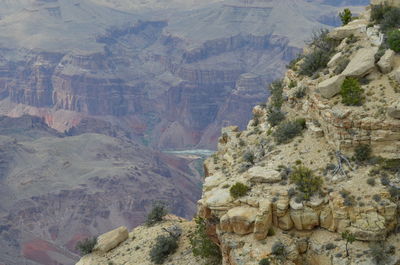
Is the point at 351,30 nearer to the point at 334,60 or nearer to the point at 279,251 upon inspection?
the point at 334,60

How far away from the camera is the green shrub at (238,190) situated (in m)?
30.1

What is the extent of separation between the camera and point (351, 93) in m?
30.7

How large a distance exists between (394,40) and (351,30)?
7.01m

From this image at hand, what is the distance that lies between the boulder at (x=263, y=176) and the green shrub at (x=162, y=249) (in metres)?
10.7

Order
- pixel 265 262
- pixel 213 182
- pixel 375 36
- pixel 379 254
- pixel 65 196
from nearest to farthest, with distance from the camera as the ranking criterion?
pixel 379 254 < pixel 265 262 < pixel 213 182 < pixel 375 36 < pixel 65 196

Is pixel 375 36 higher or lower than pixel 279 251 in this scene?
higher

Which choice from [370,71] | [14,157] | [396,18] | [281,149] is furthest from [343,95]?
[14,157]

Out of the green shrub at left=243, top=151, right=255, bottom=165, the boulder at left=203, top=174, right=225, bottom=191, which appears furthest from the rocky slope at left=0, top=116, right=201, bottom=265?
the green shrub at left=243, top=151, right=255, bottom=165

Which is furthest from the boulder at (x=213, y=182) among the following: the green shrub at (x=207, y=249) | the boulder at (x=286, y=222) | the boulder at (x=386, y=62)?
the boulder at (x=386, y=62)

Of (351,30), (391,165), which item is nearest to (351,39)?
(351,30)

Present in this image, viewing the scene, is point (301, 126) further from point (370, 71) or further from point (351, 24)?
point (351, 24)

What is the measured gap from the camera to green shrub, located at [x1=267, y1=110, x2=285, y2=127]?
124 ft

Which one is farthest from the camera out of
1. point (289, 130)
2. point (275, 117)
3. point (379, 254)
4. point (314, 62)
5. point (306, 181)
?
point (314, 62)

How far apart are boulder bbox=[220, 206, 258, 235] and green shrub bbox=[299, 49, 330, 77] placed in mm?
15224
